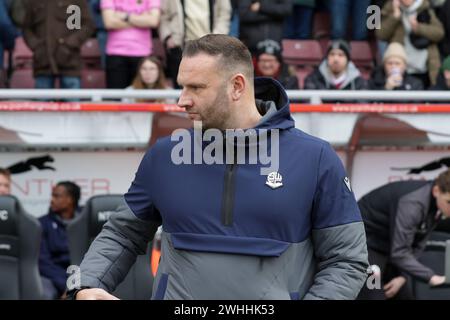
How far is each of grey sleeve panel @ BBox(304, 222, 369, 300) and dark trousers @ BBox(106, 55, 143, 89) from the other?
23.3 feet

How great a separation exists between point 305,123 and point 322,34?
141 inches

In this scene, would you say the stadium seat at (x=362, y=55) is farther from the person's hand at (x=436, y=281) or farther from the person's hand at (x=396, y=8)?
the person's hand at (x=436, y=281)

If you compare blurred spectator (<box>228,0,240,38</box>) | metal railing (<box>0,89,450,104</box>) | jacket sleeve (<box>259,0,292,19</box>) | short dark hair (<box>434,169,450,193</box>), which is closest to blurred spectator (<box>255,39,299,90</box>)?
jacket sleeve (<box>259,0,292,19</box>)

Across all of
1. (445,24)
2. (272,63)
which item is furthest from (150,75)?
(445,24)

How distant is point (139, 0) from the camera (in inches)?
417

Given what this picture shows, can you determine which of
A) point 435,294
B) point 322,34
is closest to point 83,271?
point 435,294

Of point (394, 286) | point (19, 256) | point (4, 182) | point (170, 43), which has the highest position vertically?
point (170, 43)

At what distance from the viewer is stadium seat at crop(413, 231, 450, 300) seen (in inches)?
335

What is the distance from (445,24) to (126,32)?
3387 mm

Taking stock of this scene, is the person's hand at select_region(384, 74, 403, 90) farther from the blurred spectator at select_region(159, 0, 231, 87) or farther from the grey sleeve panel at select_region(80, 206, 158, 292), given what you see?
the grey sleeve panel at select_region(80, 206, 158, 292)

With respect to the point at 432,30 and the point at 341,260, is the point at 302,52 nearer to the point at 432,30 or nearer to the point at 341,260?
the point at 432,30

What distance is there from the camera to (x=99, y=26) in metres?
11.3

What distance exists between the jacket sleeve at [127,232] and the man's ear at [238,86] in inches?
14.4

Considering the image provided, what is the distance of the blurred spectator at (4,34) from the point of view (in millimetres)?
10875
